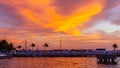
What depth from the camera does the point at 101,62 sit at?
141 meters

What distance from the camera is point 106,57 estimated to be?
13812 cm

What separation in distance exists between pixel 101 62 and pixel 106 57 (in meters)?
3.88

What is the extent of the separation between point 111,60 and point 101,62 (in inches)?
173

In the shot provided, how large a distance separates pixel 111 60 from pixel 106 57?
3656 millimetres

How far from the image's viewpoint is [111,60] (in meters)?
140
